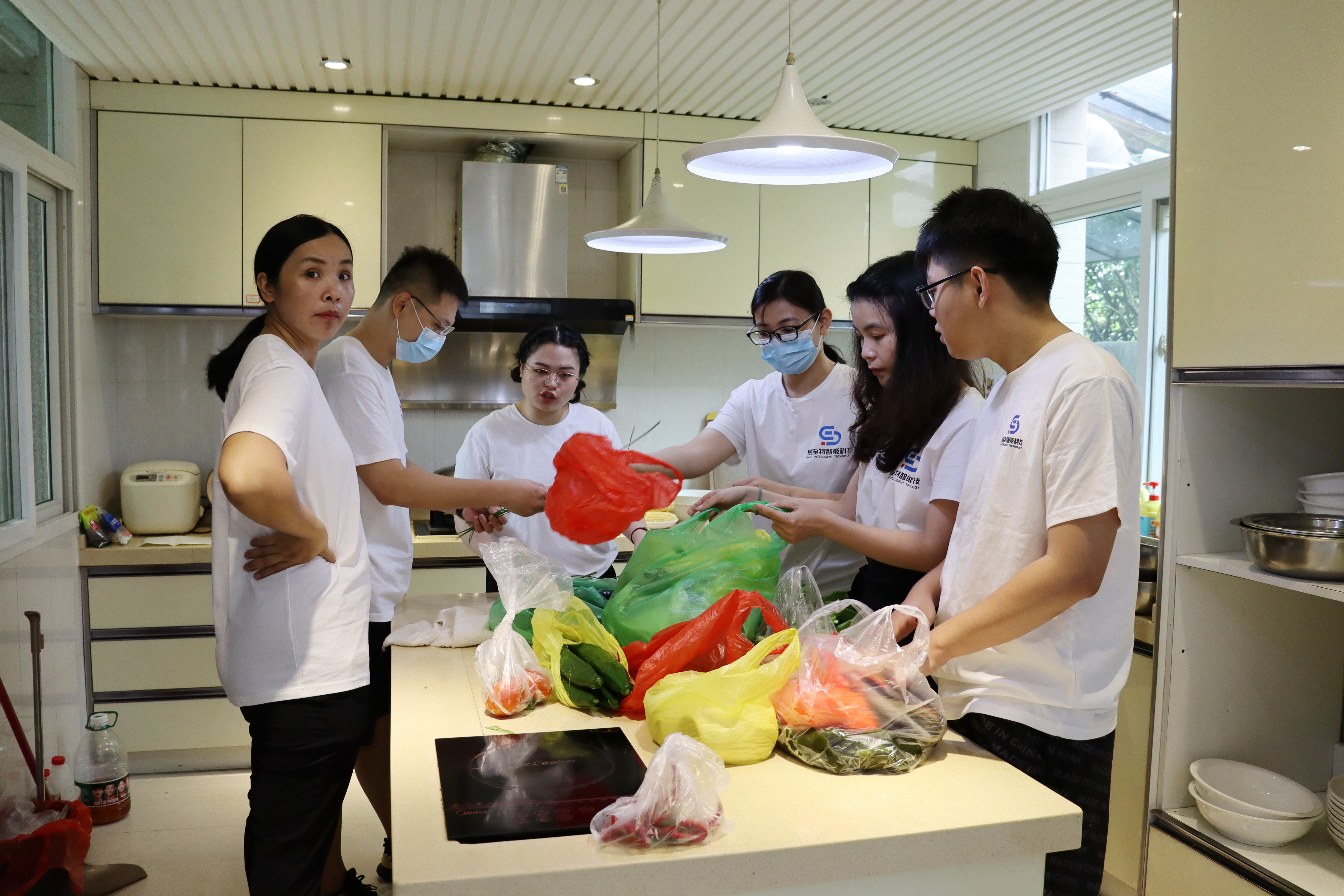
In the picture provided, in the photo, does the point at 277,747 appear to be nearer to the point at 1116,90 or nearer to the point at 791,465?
the point at 791,465

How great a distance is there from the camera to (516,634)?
161 cm

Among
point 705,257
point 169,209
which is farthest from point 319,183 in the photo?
point 705,257

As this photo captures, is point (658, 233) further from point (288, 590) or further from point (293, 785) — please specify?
point (293, 785)

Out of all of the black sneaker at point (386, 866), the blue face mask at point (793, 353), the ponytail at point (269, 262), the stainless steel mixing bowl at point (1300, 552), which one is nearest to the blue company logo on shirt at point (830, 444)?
the blue face mask at point (793, 353)

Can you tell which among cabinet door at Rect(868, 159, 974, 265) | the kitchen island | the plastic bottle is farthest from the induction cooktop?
cabinet door at Rect(868, 159, 974, 265)

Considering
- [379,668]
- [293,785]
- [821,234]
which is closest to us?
[293,785]

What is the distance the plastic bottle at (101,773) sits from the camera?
3.15 meters

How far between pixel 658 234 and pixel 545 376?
0.64 m

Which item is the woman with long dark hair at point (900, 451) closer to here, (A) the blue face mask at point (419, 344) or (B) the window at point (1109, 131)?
(A) the blue face mask at point (419, 344)

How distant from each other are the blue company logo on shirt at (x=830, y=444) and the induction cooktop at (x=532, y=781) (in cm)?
110

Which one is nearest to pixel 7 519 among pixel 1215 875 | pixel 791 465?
pixel 791 465

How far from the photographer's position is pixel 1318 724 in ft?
6.86

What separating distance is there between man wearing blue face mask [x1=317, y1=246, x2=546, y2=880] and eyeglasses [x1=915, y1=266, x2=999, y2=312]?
37.8 inches

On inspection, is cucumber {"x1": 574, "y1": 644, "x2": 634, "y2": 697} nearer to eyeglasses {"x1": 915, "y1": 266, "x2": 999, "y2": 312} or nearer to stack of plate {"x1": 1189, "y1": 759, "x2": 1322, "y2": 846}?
eyeglasses {"x1": 915, "y1": 266, "x2": 999, "y2": 312}
